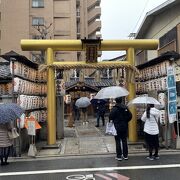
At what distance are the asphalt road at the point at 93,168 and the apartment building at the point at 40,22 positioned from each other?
3454cm

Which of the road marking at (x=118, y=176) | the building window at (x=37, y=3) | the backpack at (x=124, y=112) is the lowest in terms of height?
the road marking at (x=118, y=176)

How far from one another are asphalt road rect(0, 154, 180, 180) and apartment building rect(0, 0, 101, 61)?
34539 mm

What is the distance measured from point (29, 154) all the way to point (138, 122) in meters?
5.16

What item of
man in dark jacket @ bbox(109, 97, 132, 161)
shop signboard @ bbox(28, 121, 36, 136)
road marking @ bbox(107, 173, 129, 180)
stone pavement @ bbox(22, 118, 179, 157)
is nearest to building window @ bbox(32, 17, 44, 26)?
stone pavement @ bbox(22, 118, 179, 157)

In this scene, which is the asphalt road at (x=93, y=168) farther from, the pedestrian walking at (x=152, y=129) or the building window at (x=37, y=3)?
the building window at (x=37, y=3)

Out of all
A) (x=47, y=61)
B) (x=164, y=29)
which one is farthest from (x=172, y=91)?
(x=164, y=29)

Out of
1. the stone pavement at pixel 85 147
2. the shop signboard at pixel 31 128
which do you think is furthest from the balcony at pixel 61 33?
the shop signboard at pixel 31 128

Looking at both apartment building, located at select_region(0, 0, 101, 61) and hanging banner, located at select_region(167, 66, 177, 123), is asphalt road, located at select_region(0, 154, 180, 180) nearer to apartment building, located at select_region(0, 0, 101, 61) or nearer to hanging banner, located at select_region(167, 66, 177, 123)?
hanging banner, located at select_region(167, 66, 177, 123)

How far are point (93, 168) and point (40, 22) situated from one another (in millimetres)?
42095

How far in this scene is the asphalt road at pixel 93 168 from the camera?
887 centimetres

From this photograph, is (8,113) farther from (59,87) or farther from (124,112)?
(59,87)

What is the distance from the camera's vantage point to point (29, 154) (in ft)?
39.1

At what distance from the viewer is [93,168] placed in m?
9.84

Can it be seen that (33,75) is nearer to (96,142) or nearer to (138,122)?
(96,142)
